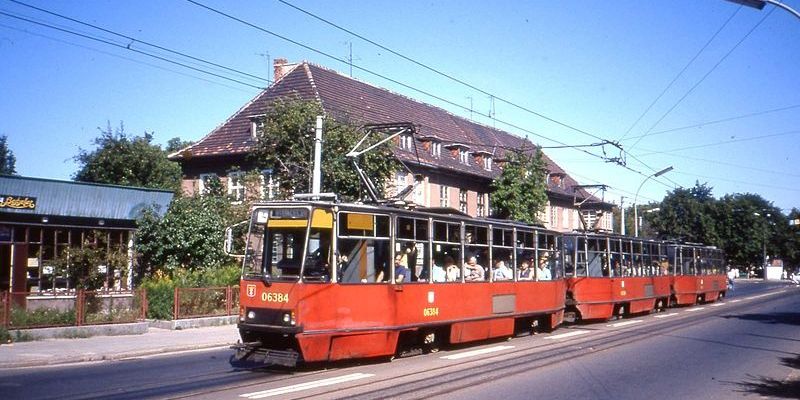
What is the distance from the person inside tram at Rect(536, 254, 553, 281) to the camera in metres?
19.0

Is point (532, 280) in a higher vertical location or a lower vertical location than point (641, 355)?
higher

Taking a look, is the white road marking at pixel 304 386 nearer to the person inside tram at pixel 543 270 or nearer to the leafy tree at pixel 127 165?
the person inside tram at pixel 543 270

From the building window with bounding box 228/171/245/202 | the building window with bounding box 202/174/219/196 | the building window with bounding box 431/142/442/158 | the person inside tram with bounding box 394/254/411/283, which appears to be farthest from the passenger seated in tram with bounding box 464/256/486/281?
the building window with bounding box 431/142/442/158

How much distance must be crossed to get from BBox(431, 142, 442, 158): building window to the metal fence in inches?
823

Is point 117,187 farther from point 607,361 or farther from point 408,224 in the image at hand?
point 607,361

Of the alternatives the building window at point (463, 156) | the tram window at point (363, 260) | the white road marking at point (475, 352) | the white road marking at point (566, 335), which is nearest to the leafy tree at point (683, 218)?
the building window at point (463, 156)

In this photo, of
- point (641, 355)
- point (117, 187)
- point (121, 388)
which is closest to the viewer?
point (121, 388)

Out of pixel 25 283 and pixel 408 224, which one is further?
pixel 25 283

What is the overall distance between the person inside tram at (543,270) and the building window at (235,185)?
542 inches

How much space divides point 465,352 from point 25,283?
15.1 m

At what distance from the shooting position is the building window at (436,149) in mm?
42469

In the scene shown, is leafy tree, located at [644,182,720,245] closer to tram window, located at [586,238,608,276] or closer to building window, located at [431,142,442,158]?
building window, located at [431,142,442,158]

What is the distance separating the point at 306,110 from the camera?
26.3 m

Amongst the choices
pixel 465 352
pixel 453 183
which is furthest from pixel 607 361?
pixel 453 183
